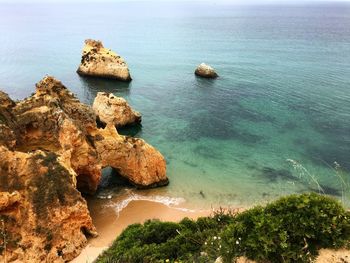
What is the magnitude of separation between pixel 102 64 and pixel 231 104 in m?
23.1

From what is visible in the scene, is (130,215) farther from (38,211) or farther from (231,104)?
(231,104)

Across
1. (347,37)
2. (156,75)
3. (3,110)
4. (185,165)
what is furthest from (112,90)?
(347,37)

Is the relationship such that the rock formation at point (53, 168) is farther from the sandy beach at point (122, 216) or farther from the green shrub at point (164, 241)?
the green shrub at point (164, 241)

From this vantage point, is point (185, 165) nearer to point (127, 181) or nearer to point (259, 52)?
point (127, 181)

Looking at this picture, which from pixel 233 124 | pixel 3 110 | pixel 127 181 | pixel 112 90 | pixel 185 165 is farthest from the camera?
pixel 112 90

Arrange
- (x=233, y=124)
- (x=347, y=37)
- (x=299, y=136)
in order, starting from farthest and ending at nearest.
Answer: (x=347, y=37)
(x=233, y=124)
(x=299, y=136)

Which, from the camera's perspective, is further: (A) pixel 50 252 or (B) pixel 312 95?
(B) pixel 312 95

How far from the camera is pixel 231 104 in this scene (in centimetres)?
4519

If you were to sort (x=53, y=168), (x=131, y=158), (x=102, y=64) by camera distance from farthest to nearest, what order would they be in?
1. (x=102, y=64)
2. (x=131, y=158)
3. (x=53, y=168)

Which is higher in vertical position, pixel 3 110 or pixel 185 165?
pixel 3 110

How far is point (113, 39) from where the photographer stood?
9944 cm

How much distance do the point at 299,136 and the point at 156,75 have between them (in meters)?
30.9

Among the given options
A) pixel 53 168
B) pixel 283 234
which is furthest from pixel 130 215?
pixel 283 234

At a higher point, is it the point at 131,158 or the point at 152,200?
the point at 131,158
